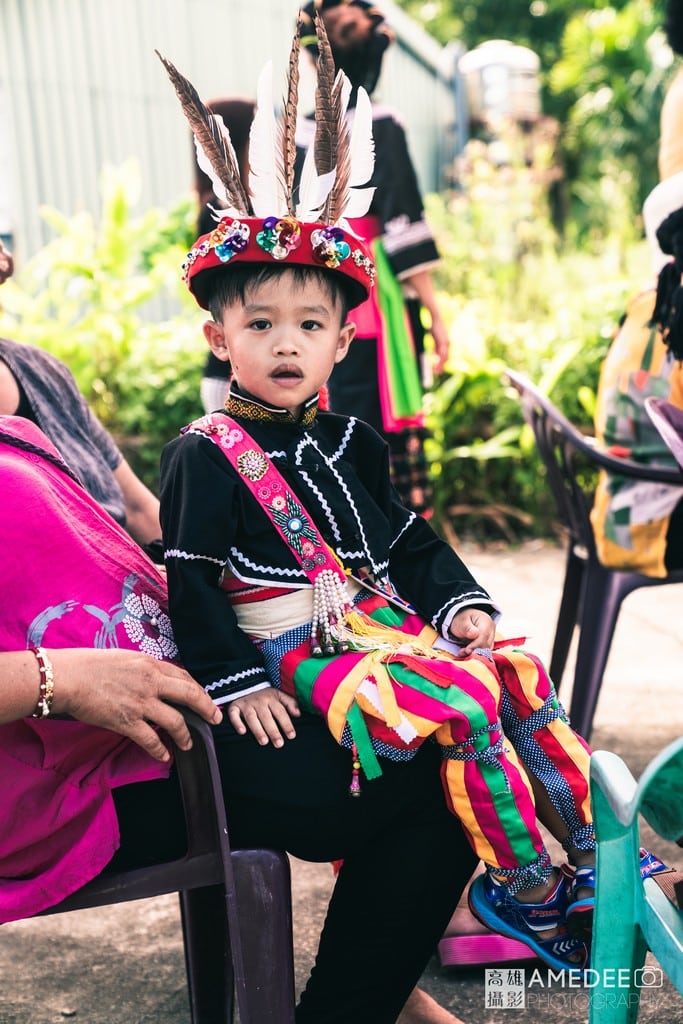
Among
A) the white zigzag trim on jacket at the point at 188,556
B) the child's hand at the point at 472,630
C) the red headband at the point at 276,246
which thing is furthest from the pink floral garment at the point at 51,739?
the child's hand at the point at 472,630

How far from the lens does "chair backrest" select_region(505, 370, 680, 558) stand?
2.96 meters

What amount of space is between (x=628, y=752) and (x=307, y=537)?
1.85 m

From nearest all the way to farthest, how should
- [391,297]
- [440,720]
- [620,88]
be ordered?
[440,720]
[391,297]
[620,88]

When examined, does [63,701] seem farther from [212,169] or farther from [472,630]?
[212,169]

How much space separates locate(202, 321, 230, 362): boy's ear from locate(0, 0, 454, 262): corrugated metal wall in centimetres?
632

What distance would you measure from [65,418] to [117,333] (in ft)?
14.1

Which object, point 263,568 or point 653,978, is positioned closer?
point 263,568

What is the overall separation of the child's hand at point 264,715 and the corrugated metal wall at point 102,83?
22.3 feet

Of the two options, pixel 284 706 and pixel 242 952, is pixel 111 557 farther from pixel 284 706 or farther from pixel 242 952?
pixel 242 952

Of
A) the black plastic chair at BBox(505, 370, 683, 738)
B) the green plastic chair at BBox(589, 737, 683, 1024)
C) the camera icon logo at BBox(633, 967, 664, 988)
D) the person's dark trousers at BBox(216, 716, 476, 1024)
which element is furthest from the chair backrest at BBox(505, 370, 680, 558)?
the green plastic chair at BBox(589, 737, 683, 1024)

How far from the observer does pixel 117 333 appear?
642 cm

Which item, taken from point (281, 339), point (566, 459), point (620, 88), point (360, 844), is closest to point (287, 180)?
point (281, 339)

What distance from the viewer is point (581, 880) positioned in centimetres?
190

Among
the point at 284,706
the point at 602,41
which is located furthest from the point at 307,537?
the point at 602,41
